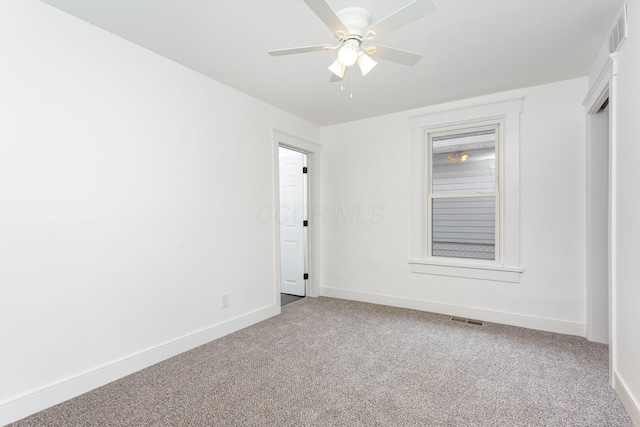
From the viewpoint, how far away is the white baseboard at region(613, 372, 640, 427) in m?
1.74

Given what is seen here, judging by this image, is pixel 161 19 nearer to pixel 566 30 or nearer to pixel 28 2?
pixel 28 2

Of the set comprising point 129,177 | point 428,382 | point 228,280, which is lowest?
point 428,382

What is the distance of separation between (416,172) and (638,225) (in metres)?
2.33

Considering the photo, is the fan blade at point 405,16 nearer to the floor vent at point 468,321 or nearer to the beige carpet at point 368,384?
the beige carpet at point 368,384

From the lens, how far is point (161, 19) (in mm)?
2117

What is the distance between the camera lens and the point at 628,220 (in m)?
1.88

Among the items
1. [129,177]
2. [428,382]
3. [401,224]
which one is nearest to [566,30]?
[401,224]

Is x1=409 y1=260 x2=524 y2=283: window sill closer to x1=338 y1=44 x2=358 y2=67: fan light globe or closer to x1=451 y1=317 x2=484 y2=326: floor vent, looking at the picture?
x1=451 y1=317 x2=484 y2=326: floor vent

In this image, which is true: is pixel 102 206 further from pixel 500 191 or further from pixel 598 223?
pixel 598 223

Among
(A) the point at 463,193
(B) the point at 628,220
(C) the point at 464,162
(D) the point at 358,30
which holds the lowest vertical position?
(B) the point at 628,220

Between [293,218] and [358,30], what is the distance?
122 inches

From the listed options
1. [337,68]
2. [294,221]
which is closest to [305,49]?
[337,68]

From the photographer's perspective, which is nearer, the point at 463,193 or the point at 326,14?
the point at 326,14

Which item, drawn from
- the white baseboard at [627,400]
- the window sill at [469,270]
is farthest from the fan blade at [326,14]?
the window sill at [469,270]
